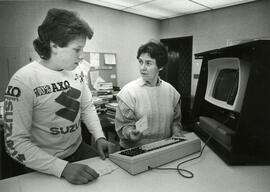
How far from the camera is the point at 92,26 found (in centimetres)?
346

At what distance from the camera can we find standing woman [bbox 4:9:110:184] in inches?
37.9

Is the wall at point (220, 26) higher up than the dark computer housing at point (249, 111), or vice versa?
the wall at point (220, 26)

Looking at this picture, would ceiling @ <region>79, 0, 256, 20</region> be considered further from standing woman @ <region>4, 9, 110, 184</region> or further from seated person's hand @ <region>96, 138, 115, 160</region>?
seated person's hand @ <region>96, 138, 115, 160</region>

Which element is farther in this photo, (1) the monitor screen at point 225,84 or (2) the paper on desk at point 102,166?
(1) the monitor screen at point 225,84

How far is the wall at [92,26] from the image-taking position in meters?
2.67

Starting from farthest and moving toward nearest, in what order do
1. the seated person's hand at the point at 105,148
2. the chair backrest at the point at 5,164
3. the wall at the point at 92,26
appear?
the wall at the point at 92,26
the chair backrest at the point at 5,164
the seated person's hand at the point at 105,148

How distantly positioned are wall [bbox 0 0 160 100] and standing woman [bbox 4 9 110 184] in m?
1.85

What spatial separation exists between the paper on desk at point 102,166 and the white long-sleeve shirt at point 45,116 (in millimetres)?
163

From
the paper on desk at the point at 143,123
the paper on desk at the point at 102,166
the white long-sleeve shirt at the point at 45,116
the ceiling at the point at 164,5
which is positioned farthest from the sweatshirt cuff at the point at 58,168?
the ceiling at the point at 164,5

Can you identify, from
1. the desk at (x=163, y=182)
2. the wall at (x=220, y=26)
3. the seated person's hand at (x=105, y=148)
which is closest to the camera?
the desk at (x=163, y=182)

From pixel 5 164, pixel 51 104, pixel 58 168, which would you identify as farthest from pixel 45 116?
pixel 5 164

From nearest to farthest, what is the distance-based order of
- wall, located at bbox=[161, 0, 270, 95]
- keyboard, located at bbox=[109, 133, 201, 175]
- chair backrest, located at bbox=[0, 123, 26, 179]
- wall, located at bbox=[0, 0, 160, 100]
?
1. keyboard, located at bbox=[109, 133, 201, 175]
2. chair backrest, located at bbox=[0, 123, 26, 179]
3. wall, located at bbox=[0, 0, 160, 100]
4. wall, located at bbox=[161, 0, 270, 95]

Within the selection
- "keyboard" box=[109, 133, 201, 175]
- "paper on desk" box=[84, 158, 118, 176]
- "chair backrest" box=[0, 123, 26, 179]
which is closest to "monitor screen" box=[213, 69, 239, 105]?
"keyboard" box=[109, 133, 201, 175]

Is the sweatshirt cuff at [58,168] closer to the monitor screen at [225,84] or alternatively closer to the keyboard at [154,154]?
the keyboard at [154,154]
